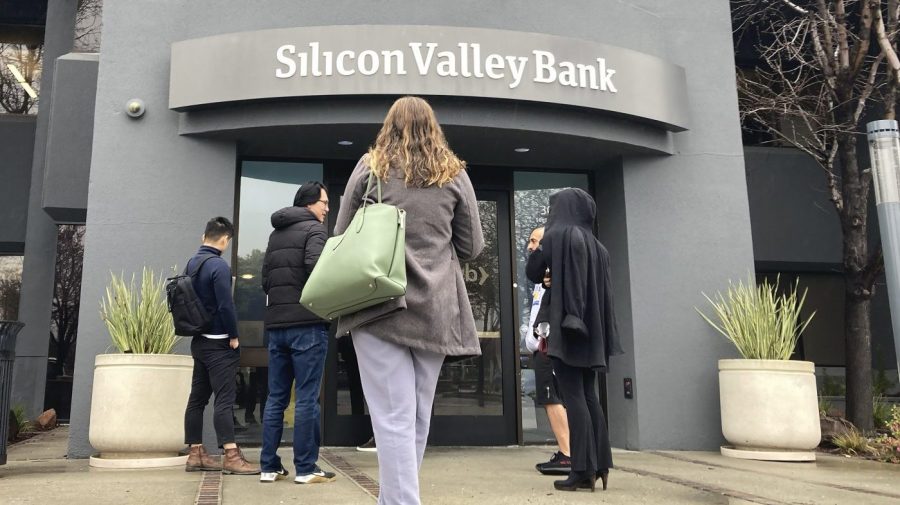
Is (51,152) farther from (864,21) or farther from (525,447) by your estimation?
(864,21)

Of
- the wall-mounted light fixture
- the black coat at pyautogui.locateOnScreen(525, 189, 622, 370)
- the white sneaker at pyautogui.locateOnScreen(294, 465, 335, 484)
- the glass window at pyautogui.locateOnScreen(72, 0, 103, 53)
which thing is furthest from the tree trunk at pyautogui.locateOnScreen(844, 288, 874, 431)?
the wall-mounted light fixture

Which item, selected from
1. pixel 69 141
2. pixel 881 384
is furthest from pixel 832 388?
pixel 69 141

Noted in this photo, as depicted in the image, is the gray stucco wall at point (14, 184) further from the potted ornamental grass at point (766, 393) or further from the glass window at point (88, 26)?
the potted ornamental grass at point (766, 393)

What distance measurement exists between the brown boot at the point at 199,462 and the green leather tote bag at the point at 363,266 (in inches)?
117

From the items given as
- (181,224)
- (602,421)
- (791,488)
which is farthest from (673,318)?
(181,224)

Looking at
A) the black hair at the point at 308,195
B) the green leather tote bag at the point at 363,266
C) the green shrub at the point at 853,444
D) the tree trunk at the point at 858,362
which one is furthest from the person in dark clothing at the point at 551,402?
the tree trunk at the point at 858,362

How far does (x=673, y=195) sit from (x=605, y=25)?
68.5 inches

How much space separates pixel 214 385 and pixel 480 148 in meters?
3.42

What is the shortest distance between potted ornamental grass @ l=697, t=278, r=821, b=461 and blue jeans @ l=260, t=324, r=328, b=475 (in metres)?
3.72

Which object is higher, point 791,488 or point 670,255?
point 670,255

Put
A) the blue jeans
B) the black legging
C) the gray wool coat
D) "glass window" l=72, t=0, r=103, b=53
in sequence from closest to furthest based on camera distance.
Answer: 1. the gray wool coat
2. the black legging
3. the blue jeans
4. "glass window" l=72, t=0, r=103, b=53

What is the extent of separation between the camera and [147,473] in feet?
16.6

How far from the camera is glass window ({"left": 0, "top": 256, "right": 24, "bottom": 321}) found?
10.6 m

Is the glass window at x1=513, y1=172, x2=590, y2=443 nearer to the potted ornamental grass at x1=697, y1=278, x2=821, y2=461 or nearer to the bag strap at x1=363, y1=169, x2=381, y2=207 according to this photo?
the potted ornamental grass at x1=697, y1=278, x2=821, y2=461
